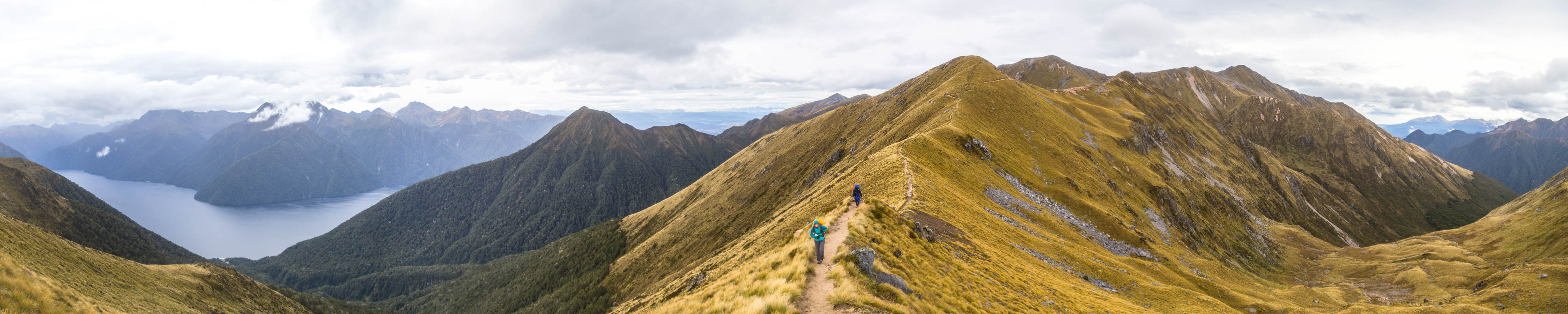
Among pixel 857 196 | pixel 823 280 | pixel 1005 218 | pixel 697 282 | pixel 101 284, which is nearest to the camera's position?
pixel 823 280

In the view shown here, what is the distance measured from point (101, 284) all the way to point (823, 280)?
89600 millimetres

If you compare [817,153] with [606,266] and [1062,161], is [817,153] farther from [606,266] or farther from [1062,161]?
[606,266]

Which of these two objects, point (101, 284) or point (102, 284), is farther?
point (102, 284)

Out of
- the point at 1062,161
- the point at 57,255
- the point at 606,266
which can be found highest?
the point at 1062,161

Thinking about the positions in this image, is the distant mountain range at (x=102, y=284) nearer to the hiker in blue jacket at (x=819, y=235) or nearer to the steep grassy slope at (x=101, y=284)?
the steep grassy slope at (x=101, y=284)

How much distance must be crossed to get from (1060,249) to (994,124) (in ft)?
172

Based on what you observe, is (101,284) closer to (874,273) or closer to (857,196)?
(857,196)

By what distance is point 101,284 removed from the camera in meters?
58.7

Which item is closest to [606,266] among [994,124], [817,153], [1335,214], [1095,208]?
[817,153]

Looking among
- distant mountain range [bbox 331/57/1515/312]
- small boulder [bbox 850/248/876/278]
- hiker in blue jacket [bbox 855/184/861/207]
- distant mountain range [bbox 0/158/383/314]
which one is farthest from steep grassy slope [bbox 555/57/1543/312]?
distant mountain range [bbox 0/158/383/314]

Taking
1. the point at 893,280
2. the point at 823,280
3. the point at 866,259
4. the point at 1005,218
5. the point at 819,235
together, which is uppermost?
the point at 819,235

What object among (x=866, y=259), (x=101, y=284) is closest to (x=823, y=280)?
(x=866, y=259)

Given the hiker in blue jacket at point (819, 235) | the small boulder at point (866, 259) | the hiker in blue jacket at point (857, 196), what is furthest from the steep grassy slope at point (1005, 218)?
the hiker in blue jacket at point (857, 196)

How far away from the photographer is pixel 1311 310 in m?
54.8
